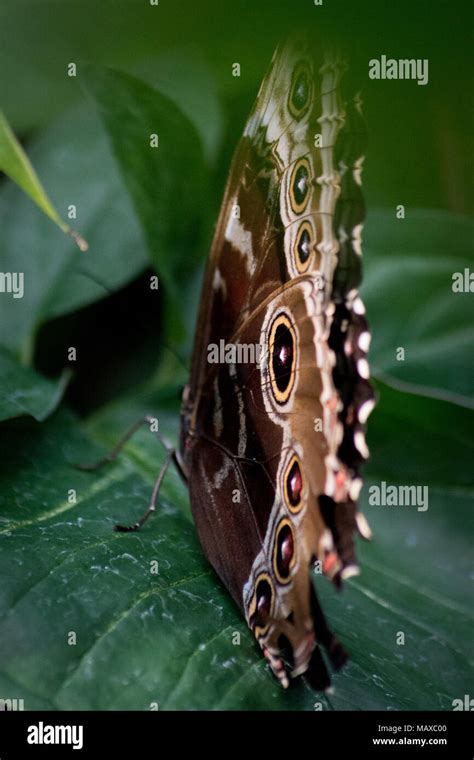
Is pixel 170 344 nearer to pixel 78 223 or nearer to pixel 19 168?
pixel 78 223

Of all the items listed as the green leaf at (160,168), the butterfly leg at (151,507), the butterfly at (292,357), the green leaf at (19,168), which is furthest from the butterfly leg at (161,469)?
the green leaf at (19,168)

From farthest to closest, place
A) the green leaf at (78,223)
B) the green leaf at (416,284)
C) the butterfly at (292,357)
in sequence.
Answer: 1. the green leaf at (416,284)
2. the green leaf at (78,223)
3. the butterfly at (292,357)

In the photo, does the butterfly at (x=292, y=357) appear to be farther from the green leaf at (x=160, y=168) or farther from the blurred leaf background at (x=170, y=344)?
the green leaf at (x=160, y=168)

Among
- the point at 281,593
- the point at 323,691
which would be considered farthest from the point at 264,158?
the point at 323,691

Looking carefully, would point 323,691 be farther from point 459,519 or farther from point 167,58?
point 167,58

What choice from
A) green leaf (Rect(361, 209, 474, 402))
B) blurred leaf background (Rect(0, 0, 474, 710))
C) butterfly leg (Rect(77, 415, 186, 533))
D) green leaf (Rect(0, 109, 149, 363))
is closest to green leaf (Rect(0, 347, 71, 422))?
blurred leaf background (Rect(0, 0, 474, 710))

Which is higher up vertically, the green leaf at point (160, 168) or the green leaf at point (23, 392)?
the green leaf at point (160, 168)

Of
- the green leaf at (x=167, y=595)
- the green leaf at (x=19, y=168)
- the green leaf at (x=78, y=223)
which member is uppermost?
the green leaf at (x=78, y=223)

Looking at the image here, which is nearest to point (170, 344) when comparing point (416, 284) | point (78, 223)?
point (78, 223)
